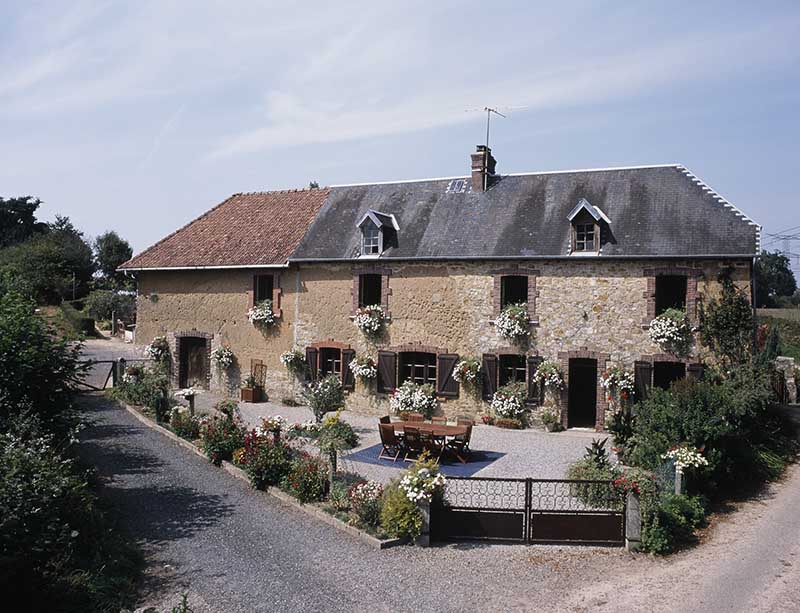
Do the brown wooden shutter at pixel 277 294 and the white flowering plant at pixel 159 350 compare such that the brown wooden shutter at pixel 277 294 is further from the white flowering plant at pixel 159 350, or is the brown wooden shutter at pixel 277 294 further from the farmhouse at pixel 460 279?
the white flowering plant at pixel 159 350

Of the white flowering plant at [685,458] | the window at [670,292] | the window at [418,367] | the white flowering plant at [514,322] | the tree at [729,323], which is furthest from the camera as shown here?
the window at [418,367]

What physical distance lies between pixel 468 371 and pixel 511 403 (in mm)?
1491

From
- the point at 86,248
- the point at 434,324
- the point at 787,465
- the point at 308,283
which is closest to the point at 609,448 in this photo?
the point at 787,465

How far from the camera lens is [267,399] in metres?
21.3

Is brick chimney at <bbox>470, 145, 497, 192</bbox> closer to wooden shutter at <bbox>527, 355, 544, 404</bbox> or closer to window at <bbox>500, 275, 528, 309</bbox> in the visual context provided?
window at <bbox>500, 275, 528, 309</bbox>

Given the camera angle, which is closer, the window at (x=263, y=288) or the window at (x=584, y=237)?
the window at (x=584, y=237)

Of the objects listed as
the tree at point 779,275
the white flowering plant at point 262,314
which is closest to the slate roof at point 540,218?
the white flowering plant at point 262,314

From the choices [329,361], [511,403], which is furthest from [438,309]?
[329,361]

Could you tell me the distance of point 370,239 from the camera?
19969mm

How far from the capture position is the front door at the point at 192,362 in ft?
74.3

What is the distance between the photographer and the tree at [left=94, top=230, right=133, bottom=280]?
50.5 meters

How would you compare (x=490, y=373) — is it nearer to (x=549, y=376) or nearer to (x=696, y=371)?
(x=549, y=376)

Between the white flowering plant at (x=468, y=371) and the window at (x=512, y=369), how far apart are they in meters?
0.71

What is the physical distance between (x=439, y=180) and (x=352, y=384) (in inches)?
288
